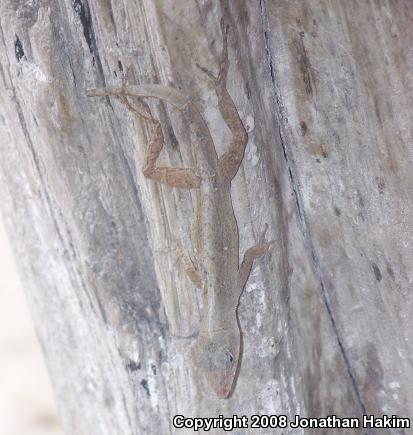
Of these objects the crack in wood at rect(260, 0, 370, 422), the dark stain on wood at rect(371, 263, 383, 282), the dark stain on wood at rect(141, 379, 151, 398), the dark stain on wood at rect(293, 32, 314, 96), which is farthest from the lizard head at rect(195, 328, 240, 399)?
the dark stain on wood at rect(293, 32, 314, 96)

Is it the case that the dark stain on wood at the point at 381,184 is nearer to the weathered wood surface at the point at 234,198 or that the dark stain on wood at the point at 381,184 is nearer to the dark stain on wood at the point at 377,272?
the weathered wood surface at the point at 234,198

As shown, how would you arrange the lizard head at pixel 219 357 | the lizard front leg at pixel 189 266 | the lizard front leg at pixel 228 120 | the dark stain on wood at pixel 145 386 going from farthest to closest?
the dark stain on wood at pixel 145 386 < the lizard head at pixel 219 357 < the lizard front leg at pixel 189 266 < the lizard front leg at pixel 228 120

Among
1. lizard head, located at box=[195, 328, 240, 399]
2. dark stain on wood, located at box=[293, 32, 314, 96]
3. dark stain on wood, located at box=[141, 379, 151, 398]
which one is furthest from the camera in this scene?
dark stain on wood, located at box=[141, 379, 151, 398]

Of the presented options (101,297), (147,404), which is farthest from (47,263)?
(147,404)

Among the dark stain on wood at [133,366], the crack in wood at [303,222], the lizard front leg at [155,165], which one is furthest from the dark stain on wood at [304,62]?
the dark stain on wood at [133,366]

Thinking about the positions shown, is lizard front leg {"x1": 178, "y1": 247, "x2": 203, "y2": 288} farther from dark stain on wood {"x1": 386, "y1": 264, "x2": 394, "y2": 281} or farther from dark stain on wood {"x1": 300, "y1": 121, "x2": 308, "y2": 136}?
dark stain on wood {"x1": 386, "y1": 264, "x2": 394, "y2": 281}

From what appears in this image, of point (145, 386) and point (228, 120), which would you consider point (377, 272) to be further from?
point (145, 386)

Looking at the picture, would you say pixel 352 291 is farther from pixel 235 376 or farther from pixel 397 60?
pixel 397 60

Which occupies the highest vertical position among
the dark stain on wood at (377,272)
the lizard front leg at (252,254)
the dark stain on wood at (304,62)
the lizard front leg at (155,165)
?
the dark stain on wood at (304,62)
